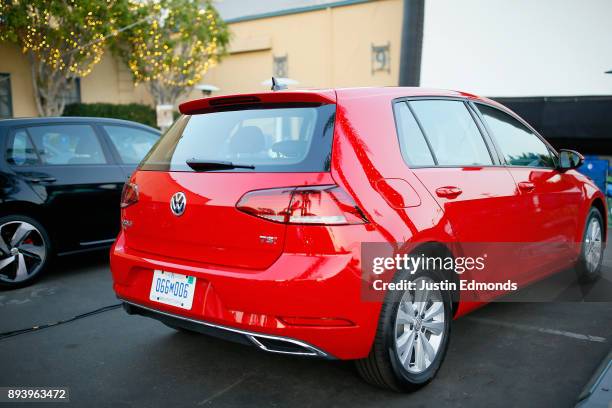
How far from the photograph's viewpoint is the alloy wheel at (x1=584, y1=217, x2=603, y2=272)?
4.91m

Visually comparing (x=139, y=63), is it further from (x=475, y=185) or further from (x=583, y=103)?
(x=475, y=185)

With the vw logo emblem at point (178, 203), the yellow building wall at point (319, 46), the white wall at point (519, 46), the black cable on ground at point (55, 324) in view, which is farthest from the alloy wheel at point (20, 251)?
the yellow building wall at point (319, 46)

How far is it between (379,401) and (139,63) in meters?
18.7

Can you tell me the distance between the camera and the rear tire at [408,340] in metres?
2.74

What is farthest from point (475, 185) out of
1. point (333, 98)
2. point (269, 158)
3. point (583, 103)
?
point (583, 103)

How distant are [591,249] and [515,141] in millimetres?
1604

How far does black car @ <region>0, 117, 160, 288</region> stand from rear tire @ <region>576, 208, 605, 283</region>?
14.5ft

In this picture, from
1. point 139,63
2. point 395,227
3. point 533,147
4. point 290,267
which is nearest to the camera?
point 290,267

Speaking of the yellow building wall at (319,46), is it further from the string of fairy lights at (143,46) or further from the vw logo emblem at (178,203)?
the vw logo emblem at (178,203)

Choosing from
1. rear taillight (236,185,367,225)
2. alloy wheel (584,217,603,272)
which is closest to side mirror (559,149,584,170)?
alloy wheel (584,217,603,272)

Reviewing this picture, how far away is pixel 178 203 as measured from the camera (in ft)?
9.52

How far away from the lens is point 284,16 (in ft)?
66.6

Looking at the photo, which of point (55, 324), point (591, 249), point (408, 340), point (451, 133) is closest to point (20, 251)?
point (55, 324)

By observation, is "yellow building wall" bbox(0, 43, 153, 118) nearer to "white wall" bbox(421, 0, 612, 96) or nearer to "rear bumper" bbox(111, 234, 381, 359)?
"white wall" bbox(421, 0, 612, 96)
